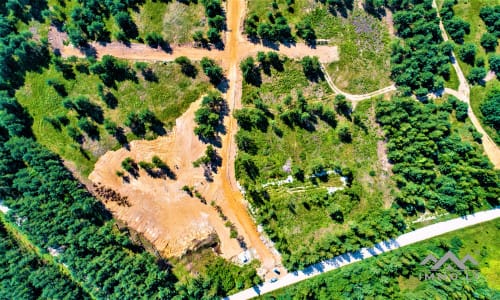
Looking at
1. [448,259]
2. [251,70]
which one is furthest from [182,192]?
[448,259]

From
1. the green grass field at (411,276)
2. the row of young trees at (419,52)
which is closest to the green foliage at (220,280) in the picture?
the green grass field at (411,276)

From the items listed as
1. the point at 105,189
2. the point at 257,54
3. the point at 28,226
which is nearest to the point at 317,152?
the point at 257,54

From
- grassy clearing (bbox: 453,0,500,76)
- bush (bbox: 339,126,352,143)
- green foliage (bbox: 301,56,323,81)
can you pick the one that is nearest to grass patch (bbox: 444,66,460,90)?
grassy clearing (bbox: 453,0,500,76)

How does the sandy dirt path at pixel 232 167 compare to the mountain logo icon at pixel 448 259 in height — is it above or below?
above

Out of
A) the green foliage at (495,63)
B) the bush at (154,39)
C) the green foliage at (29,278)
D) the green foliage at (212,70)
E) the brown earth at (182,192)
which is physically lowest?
the green foliage at (29,278)

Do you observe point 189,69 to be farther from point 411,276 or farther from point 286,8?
point 411,276

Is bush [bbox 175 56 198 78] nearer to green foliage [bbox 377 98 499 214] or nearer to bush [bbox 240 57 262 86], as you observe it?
bush [bbox 240 57 262 86]

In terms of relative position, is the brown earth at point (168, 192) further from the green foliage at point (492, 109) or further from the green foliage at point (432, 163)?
the green foliage at point (492, 109)
